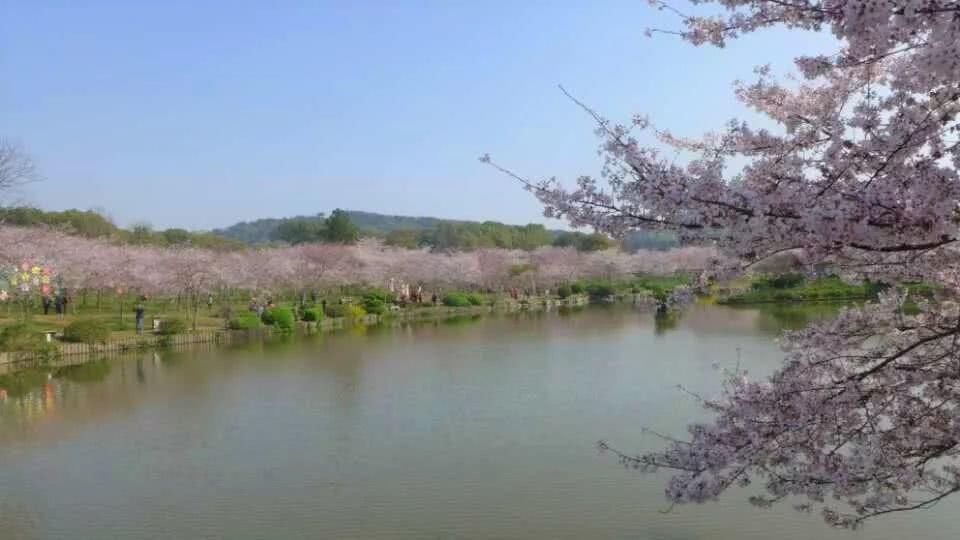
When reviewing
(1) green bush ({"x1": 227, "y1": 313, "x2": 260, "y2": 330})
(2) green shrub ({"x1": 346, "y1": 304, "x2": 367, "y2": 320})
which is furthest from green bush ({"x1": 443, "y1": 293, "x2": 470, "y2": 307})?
(1) green bush ({"x1": 227, "y1": 313, "x2": 260, "y2": 330})

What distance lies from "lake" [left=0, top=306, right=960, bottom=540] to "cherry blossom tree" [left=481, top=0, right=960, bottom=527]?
9.26 ft

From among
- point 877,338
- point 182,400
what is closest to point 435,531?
point 877,338

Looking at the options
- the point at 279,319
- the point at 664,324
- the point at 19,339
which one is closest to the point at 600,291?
the point at 664,324

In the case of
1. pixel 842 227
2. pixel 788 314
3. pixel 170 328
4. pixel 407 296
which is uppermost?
pixel 842 227

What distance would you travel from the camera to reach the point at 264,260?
1409 inches

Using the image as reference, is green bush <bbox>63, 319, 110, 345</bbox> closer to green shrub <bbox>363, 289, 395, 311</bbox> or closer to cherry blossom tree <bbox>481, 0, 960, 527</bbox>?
green shrub <bbox>363, 289, 395, 311</bbox>

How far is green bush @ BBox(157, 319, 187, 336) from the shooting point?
2117cm

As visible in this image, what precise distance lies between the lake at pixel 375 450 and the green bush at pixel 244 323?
6235 millimetres

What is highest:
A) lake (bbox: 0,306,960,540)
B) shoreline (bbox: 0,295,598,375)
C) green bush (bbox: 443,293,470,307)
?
green bush (bbox: 443,293,470,307)

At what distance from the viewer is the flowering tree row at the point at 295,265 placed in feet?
84.9

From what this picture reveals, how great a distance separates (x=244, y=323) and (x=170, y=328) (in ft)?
9.20

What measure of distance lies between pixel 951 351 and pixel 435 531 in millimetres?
4292

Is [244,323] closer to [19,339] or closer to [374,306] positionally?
[19,339]

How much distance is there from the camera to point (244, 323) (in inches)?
933
